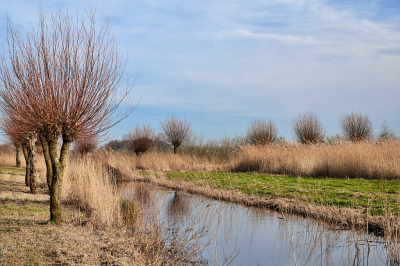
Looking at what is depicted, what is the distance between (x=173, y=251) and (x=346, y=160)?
12.7 meters

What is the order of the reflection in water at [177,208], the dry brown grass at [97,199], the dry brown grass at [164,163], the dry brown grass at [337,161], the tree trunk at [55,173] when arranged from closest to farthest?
1. the tree trunk at [55,173]
2. the dry brown grass at [97,199]
3. the reflection in water at [177,208]
4. the dry brown grass at [337,161]
5. the dry brown grass at [164,163]

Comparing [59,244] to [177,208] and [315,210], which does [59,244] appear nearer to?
[177,208]

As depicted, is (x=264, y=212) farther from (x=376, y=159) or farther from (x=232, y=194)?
(x=376, y=159)

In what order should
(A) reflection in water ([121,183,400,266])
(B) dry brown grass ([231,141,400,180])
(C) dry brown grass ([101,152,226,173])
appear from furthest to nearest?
(C) dry brown grass ([101,152,226,173]) < (B) dry brown grass ([231,141,400,180]) < (A) reflection in water ([121,183,400,266])

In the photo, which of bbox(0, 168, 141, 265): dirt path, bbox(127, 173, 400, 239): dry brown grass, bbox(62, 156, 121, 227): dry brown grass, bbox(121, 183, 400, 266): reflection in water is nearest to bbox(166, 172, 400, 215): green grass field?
bbox(127, 173, 400, 239): dry brown grass

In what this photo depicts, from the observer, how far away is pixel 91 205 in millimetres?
8578

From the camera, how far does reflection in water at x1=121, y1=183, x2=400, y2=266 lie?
566 cm

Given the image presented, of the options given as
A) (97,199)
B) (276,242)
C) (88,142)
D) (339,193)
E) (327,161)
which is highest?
(88,142)

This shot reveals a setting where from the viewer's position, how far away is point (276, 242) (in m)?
6.79

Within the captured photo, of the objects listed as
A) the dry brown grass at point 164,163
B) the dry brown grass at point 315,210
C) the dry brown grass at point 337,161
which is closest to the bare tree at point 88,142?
the dry brown grass at point 164,163

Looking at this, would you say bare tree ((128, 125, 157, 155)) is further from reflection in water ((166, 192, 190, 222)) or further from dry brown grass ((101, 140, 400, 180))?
reflection in water ((166, 192, 190, 222))

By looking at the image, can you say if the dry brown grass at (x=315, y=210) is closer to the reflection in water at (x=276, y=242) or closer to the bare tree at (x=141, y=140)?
the reflection in water at (x=276, y=242)

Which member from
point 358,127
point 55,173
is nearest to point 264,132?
point 358,127

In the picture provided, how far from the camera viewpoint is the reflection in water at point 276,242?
223 inches
